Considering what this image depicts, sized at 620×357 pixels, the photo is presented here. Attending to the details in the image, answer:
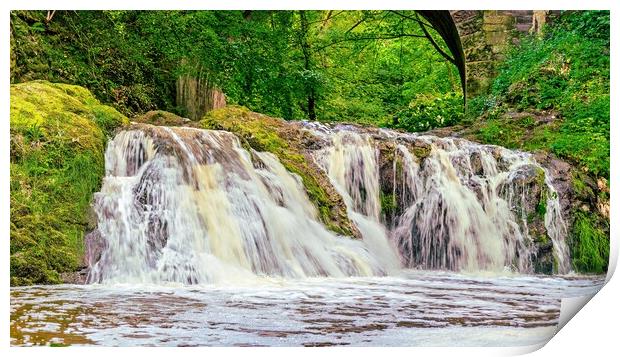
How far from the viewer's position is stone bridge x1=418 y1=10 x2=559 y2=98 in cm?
850

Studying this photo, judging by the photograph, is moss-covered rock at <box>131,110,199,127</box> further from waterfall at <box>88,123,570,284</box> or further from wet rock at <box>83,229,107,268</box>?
wet rock at <box>83,229,107,268</box>

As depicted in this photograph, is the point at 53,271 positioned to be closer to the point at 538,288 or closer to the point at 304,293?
Answer: the point at 304,293

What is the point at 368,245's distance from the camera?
6.38 meters

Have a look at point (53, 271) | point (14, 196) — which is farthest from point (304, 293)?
point (14, 196)

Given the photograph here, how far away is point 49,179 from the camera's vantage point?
5629 millimetres

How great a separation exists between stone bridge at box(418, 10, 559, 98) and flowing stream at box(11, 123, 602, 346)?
1.48m

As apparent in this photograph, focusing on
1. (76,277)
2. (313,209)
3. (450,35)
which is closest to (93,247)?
(76,277)

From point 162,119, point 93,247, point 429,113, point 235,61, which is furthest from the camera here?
point 429,113

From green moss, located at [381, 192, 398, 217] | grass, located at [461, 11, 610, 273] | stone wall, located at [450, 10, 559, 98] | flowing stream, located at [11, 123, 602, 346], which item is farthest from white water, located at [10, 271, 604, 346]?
stone wall, located at [450, 10, 559, 98]

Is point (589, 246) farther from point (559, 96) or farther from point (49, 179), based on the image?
point (49, 179)

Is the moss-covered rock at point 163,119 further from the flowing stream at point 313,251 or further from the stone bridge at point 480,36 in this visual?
the stone bridge at point 480,36

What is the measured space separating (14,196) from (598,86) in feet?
15.0

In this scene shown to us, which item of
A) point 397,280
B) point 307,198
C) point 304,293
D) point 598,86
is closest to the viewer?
point 304,293

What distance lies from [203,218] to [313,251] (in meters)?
0.79
